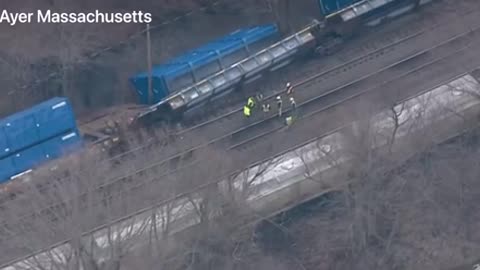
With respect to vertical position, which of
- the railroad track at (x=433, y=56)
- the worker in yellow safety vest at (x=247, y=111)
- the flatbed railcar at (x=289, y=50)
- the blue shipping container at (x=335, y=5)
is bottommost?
the railroad track at (x=433, y=56)

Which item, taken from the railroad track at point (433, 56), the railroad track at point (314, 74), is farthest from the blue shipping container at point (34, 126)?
the railroad track at point (433, 56)

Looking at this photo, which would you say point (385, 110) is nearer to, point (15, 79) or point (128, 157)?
point (128, 157)

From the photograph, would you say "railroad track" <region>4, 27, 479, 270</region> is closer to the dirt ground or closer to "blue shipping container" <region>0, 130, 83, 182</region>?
the dirt ground

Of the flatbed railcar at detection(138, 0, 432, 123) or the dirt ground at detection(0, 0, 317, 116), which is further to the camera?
the dirt ground at detection(0, 0, 317, 116)

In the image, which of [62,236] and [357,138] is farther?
[357,138]

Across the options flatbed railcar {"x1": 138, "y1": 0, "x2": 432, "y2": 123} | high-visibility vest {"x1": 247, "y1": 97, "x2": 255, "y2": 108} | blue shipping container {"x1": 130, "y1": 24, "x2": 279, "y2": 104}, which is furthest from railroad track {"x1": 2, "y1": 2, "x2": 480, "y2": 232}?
blue shipping container {"x1": 130, "y1": 24, "x2": 279, "y2": 104}

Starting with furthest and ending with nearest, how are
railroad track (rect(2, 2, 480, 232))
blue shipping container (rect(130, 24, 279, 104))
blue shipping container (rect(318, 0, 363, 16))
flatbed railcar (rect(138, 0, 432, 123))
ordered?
blue shipping container (rect(318, 0, 363, 16)) → blue shipping container (rect(130, 24, 279, 104)) → flatbed railcar (rect(138, 0, 432, 123)) → railroad track (rect(2, 2, 480, 232))

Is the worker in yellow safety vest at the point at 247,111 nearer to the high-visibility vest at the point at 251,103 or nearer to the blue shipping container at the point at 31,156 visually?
the high-visibility vest at the point at 251,103

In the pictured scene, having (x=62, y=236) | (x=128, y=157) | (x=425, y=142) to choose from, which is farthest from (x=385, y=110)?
(x=62, y=236)
